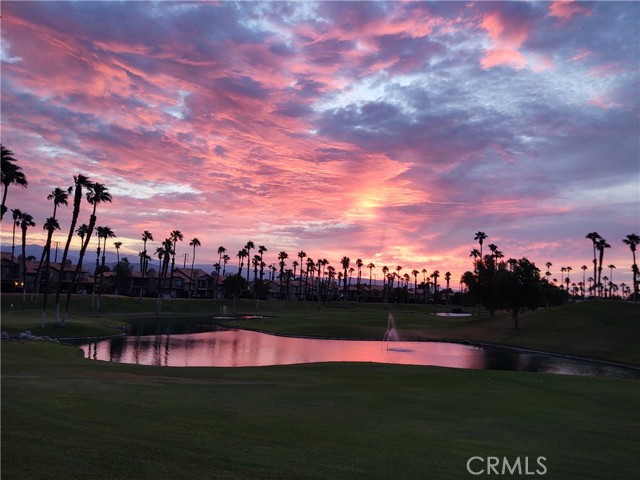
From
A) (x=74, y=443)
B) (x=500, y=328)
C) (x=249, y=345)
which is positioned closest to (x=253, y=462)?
(x=74, y=443)

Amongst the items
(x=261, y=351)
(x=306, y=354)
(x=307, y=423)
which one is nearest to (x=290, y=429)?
(x=307, y=423)

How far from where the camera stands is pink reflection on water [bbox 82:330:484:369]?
52031 millimetres

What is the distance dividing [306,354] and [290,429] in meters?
44.5

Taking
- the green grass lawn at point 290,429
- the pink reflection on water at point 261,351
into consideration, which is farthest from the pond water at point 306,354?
the green grass lawn at point 290,429

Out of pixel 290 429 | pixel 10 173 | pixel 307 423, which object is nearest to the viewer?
pixel 290 429

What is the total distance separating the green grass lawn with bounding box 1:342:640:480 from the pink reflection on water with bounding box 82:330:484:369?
21.1 meters

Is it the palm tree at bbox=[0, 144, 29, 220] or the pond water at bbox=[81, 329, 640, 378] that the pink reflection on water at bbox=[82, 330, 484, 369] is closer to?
the pond water at bbox=[81, 329, 640, 378]

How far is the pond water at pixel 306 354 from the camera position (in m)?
52.6

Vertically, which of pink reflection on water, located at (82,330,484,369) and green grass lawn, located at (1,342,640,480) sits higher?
green grass lawn, located at (1,342,640,480)

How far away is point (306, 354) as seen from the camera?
59.5 metres

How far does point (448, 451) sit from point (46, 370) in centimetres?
2395

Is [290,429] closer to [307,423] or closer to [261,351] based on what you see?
[307,423]

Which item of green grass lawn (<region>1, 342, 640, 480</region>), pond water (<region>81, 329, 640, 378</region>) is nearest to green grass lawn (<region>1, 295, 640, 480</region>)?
green grass lawn (<region>1, 342, 640, 480</region>)

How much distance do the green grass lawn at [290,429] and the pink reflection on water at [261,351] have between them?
21128 mm
